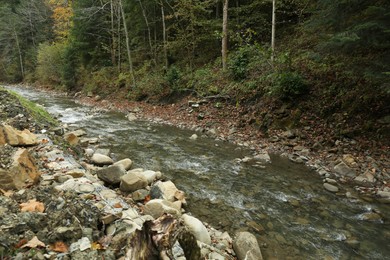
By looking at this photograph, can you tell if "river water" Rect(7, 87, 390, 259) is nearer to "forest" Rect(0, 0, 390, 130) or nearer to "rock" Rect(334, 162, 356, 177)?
"rock" Rect(334, 162, 356, 177)

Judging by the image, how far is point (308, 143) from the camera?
8367mm

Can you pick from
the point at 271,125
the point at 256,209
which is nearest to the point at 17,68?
the point at 271,125

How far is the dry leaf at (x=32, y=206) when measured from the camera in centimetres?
300

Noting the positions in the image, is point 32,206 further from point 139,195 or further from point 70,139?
point 70,139

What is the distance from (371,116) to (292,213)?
14.8ft

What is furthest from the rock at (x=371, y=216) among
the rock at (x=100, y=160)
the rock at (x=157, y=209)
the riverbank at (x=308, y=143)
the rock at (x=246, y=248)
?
the rock at (x=100, y=160)

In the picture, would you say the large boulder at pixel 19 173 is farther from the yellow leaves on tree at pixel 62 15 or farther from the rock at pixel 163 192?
the yellow leaves on tree at pixel 62 15

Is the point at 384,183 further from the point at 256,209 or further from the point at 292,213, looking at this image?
the point at 256,209

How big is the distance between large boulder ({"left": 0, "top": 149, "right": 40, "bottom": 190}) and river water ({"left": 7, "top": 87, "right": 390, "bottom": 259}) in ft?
9.15

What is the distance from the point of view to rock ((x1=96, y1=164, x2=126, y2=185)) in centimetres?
568

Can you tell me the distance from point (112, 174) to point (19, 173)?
2211mm

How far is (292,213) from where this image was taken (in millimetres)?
5234

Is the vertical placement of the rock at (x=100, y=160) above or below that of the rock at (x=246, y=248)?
above

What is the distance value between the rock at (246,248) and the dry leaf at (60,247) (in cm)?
240
